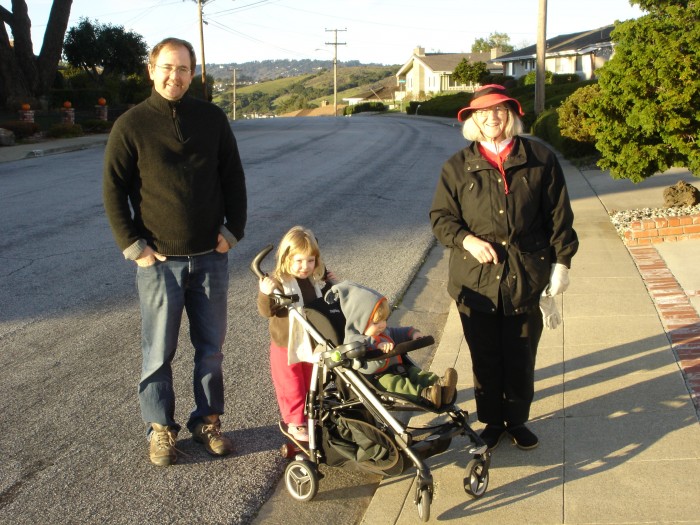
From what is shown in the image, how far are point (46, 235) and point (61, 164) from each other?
9.18 metres

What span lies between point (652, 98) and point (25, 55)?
27183mm

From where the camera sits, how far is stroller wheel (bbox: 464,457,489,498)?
395 centimetres

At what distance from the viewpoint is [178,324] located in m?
4.52

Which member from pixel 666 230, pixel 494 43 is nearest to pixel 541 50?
pixel 666 230

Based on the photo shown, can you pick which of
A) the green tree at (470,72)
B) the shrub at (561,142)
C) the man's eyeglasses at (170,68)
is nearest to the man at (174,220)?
the man's eyeglasses at (170,68)

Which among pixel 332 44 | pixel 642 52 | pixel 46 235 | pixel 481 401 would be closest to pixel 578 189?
pixel 642 52

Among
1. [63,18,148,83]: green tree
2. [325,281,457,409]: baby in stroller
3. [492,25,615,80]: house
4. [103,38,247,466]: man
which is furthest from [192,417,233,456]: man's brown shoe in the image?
[492,25,615,80]: house

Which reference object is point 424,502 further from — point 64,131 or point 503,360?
point 64,131

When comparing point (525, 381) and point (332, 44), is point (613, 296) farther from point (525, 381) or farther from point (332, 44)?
point (332, 44)

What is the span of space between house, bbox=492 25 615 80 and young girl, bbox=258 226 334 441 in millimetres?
52706

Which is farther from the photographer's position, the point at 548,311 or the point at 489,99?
the point at 548,311

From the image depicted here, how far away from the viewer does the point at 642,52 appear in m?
10.4

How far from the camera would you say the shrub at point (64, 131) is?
26703 millimetres

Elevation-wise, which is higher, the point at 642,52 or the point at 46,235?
the point at 642,52
